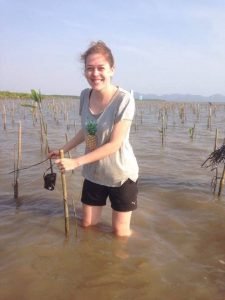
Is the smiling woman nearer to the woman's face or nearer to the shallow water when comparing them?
the woman's face

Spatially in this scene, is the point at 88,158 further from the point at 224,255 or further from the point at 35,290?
the point at 224,255

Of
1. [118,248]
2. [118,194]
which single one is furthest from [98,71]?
[118,248]

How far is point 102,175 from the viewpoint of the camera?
3.97 m

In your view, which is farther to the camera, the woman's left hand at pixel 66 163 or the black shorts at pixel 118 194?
the black shorts at pixel 118 194

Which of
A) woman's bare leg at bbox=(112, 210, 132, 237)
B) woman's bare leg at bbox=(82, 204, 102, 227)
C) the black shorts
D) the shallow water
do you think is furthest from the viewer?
woman's bare leg at bbox=(82, 204, 102, 227)

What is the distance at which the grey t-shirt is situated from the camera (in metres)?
3.65

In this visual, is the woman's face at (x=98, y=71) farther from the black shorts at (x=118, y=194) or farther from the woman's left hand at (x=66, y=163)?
the black shorts at (x=118, y=194)

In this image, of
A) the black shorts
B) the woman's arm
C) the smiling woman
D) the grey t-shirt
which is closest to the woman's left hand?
the smiling woman

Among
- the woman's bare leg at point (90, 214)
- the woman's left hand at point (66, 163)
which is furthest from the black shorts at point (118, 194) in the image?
the woman's left hand at point (66, 163)

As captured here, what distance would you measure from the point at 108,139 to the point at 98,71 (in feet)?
2.26

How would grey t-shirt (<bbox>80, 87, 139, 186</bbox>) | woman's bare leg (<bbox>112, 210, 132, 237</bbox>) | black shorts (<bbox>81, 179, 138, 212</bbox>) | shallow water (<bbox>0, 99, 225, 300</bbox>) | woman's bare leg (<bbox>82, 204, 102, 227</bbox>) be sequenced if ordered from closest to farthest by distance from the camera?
shallow water (<bbox>0, 99, 225, 300</bbox>) → grey t-shirt (<bbox>80, 87, 139, 186</bbox>) → black shorts (<bbox>81, 179, 138, 212</bbox>) → woman's bare leg (<bbox>112, 210, 132, 237</bbox>) → woman's bare leg (<bbox>82, 204, 102, 227</bbox>)

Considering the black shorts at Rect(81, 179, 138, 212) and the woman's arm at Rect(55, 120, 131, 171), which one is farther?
the black shorts at Rect(81, 179, 138, 212)

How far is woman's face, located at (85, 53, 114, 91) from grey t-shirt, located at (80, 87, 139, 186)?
0.18 m

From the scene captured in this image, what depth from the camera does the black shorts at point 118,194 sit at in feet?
13.1
